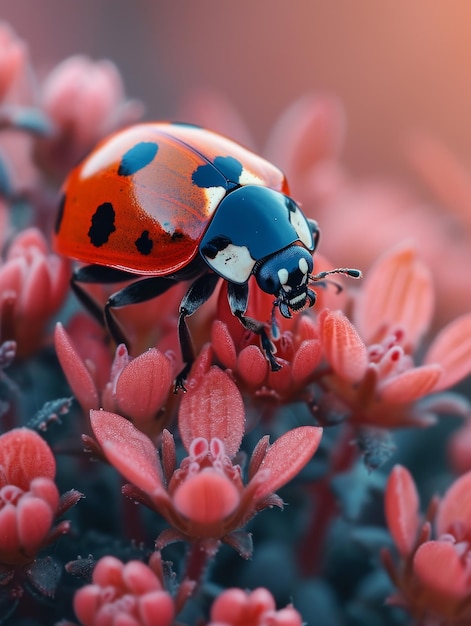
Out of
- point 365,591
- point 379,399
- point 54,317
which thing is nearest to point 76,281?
point 54,317

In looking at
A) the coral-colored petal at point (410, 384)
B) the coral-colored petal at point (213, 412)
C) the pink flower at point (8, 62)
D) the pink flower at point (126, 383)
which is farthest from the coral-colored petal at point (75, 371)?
the pink flower at point (8, 62)

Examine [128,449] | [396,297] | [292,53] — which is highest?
[396,297]

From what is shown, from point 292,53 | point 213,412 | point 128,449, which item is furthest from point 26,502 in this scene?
point 292,53

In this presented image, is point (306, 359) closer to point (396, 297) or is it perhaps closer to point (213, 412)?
point (213, 412)

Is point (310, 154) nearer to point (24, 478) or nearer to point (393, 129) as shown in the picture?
point (24, 478)

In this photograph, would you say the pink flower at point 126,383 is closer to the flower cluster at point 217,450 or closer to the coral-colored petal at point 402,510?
the flower cluster at point 217,450

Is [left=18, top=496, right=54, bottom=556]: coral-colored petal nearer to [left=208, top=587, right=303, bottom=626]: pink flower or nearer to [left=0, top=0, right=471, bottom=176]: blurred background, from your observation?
[left=208, top=587, right=303, bottom=626]: pink flower
